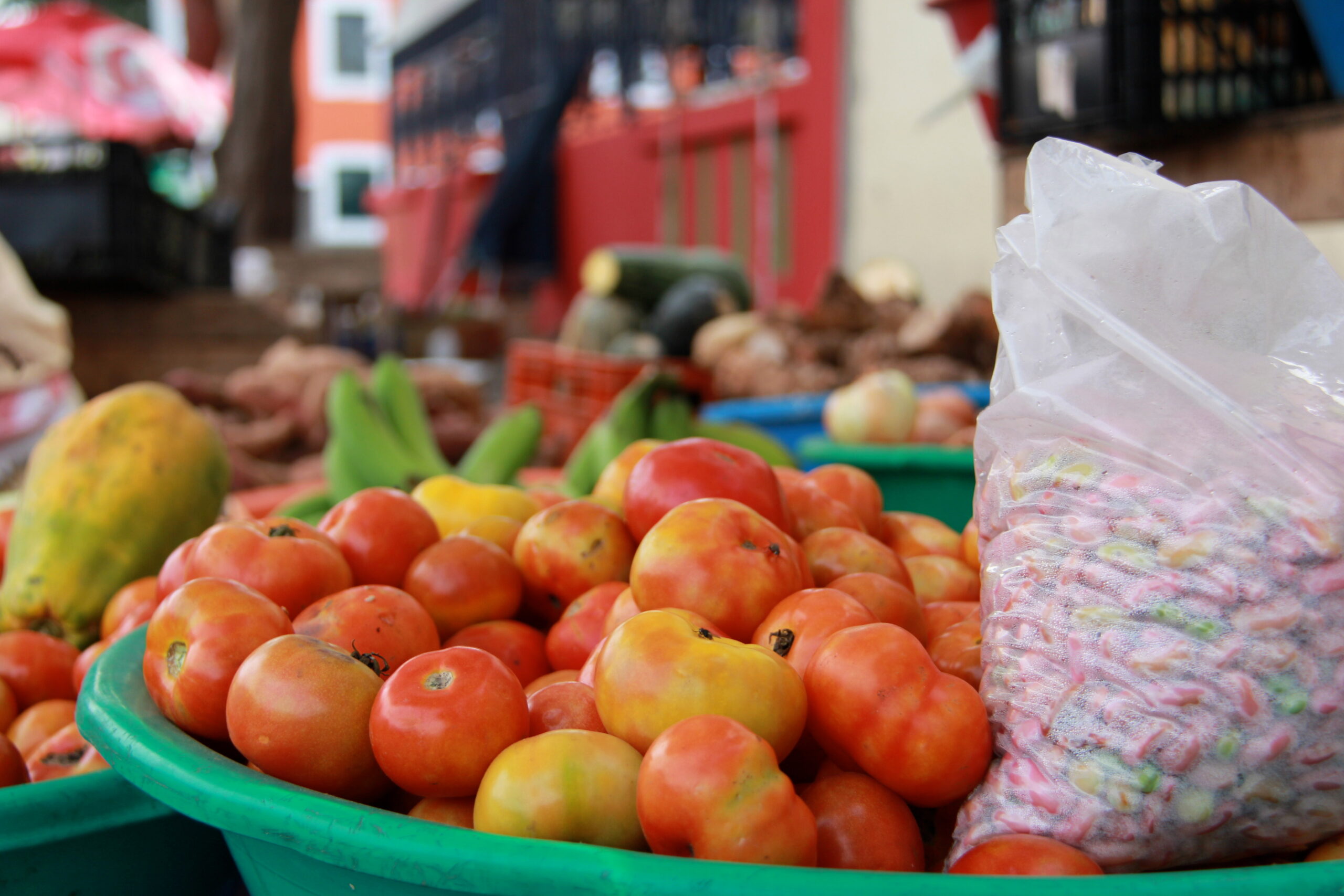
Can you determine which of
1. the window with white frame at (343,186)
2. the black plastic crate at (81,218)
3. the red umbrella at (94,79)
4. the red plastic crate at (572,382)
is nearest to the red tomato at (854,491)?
the red plastic crate at (572,382)

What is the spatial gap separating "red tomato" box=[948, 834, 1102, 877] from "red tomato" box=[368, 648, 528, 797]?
1.04 ft

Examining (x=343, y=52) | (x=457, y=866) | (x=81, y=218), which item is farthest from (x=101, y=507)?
(x=343, y=52)

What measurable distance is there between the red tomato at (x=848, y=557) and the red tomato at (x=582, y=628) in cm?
18

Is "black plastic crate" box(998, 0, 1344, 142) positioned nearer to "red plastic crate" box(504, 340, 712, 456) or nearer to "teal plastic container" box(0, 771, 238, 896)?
"red plastic crate" box(504, 340, 712, 456)

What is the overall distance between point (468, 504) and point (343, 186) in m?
19.0

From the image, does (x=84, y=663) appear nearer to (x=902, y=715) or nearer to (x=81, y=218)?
(x=902, y=715)

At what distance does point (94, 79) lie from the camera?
357 inches

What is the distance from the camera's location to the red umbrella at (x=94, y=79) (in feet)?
29.1

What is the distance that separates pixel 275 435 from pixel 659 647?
8.41 ft

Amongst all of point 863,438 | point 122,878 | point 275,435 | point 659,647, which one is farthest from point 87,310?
point 659,647

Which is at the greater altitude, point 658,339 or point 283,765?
point 658,339

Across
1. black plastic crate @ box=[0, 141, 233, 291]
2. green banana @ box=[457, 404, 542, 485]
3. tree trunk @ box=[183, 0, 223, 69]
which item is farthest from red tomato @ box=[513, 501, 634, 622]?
tree trunk @ box=[183, 0, 223, 69]

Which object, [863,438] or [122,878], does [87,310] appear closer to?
[863,438]

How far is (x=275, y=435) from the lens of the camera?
9.89 ft
